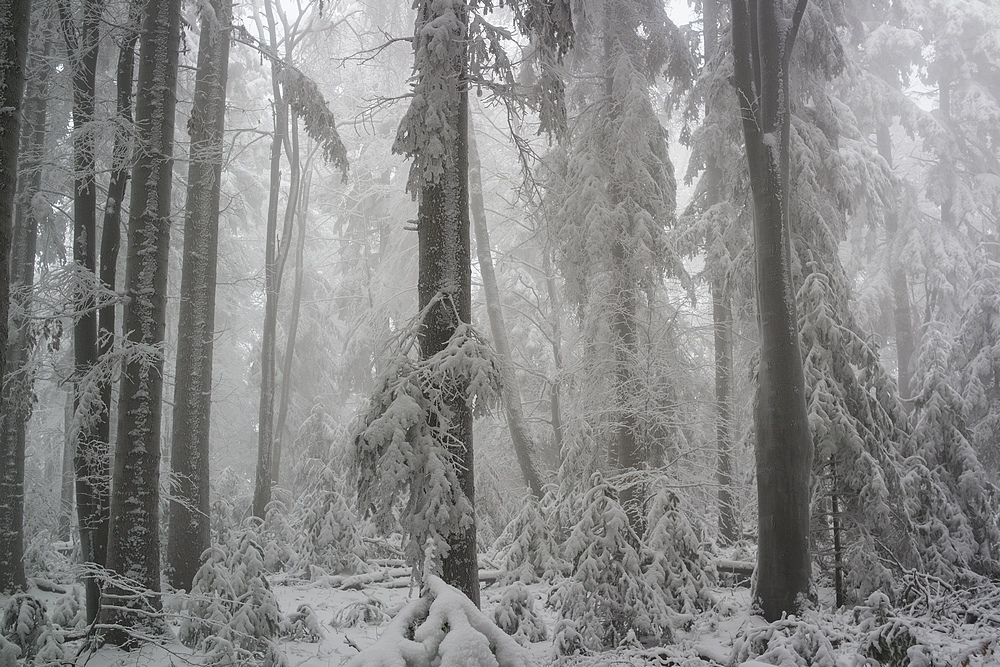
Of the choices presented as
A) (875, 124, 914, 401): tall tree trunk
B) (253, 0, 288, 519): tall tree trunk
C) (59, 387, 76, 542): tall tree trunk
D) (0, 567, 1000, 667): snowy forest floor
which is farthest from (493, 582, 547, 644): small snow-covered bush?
(875, 124, 914, 401): tall tree trunk

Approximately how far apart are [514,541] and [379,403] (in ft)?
16.5

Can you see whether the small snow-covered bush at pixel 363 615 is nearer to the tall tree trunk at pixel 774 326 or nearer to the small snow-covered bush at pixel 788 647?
the small snow-covered bush at pixel 788 647

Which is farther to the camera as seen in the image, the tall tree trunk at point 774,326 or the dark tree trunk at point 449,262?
the tall tree trunk at point 774,326

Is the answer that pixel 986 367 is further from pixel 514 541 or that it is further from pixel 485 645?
pixel 485 645

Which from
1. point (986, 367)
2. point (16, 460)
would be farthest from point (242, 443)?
point (986, 367)

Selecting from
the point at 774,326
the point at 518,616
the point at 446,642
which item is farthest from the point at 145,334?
the point at 774,326

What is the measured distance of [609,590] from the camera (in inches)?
264

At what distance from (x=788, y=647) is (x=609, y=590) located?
2.13 m

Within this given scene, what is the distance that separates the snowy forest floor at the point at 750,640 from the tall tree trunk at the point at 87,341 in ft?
3.78

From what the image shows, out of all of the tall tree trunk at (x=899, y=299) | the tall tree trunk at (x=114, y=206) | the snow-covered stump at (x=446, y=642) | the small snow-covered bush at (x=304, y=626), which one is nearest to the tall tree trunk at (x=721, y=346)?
the small snow-covered bush at (x=304, y=626)

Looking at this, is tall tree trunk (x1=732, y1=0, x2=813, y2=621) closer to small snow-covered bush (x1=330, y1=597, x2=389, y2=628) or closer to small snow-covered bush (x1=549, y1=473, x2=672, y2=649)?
small snow-covered bush (x1=549, y1=473, x2=672, y2=649)

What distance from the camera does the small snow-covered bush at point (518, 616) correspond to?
22.7 feet

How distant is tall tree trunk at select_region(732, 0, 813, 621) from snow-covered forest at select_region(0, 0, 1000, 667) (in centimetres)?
4

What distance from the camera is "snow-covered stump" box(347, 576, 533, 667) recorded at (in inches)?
97.7
